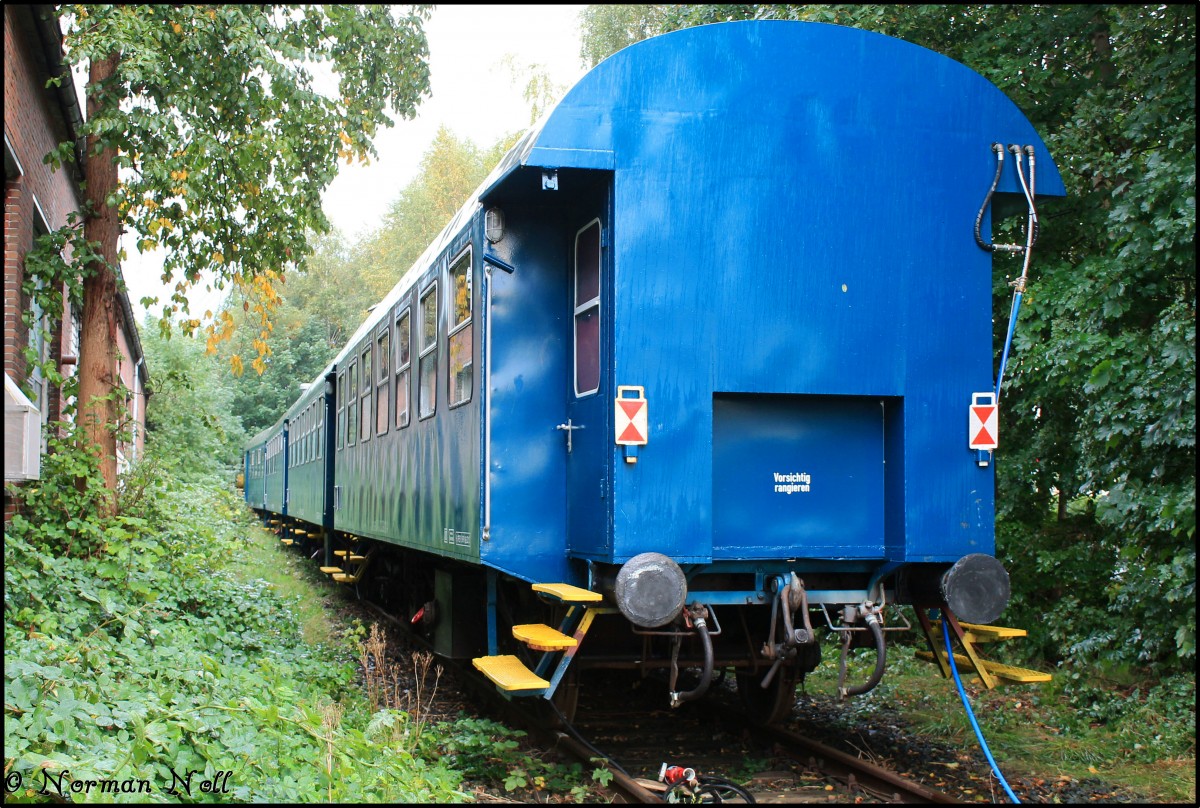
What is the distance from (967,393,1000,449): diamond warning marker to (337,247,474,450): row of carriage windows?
2.89 meters

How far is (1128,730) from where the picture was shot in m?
7.09

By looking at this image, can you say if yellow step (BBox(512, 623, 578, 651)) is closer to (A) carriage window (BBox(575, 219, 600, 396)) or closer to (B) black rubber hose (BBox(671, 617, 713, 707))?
(B) black rubber hose (BBox(671, 617, 713, 707))

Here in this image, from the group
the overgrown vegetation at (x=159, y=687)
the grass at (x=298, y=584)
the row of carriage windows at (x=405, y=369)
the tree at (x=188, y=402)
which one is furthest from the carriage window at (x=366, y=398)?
the tree at (x=188, y=402)

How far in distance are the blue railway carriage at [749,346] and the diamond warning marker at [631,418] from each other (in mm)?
10

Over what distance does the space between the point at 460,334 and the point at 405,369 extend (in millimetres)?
2223

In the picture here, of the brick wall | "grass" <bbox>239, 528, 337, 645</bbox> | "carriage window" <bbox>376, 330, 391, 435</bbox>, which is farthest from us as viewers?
"grass" <bbox>239, 528, 337, 645</bbox>

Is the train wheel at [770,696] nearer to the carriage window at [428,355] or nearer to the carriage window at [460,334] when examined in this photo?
the carriage window at [460,334]

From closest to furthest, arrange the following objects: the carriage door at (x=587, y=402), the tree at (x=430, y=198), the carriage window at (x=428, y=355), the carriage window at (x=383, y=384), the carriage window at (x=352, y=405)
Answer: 1. the carriage door at (x=587, y=402)
2. the carriage window at (x=428, y=355)
3. the carriage window at (x=383, y=384)
4. the carriage window at (x=352, y=405)
5. the tree at (x=430, y=198)

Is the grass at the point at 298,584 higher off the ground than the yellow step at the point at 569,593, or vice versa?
the yellow step at the point at 569,593

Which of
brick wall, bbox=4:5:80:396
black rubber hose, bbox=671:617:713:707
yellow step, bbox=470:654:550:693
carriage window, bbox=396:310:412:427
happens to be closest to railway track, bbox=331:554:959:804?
black rubber hose, bbox=671:617:713:707

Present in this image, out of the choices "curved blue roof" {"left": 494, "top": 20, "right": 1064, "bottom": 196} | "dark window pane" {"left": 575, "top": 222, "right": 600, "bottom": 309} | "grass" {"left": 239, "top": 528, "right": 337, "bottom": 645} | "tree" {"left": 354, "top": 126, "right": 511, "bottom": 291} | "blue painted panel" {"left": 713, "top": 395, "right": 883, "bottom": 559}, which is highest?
"tree" {"left": 354, "top": 126, "right": 511, "bottom": 291}

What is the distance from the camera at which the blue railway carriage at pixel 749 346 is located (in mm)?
5426

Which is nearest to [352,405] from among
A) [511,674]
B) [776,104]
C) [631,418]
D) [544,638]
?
[511,674]

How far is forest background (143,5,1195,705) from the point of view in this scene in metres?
7.05
